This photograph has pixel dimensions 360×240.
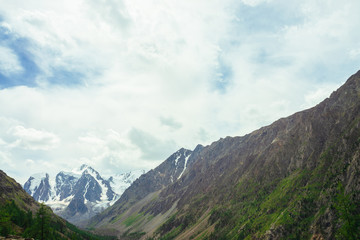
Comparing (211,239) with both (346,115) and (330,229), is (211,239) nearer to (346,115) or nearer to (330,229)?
(330,229)

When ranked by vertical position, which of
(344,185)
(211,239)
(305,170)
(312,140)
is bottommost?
(211,239)

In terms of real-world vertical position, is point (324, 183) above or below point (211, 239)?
above

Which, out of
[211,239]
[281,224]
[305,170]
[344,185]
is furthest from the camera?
[211,239]

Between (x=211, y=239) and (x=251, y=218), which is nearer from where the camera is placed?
(x=251, y=218)

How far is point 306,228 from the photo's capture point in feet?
411

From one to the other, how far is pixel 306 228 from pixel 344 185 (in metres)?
28.1

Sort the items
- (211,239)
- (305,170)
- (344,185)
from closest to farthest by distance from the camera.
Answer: (344,185) → (305,170) → (211,239)

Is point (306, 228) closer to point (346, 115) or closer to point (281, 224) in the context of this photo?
point (281, 224)

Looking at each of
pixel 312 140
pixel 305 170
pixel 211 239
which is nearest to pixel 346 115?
pixel 312 140

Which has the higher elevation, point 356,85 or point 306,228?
point 356,85

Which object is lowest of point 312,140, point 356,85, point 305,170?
point 305,170

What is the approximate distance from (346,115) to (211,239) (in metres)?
134

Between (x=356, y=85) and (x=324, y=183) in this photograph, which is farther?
(x=356, y=85)

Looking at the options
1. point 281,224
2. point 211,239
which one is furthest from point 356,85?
point 211,239
